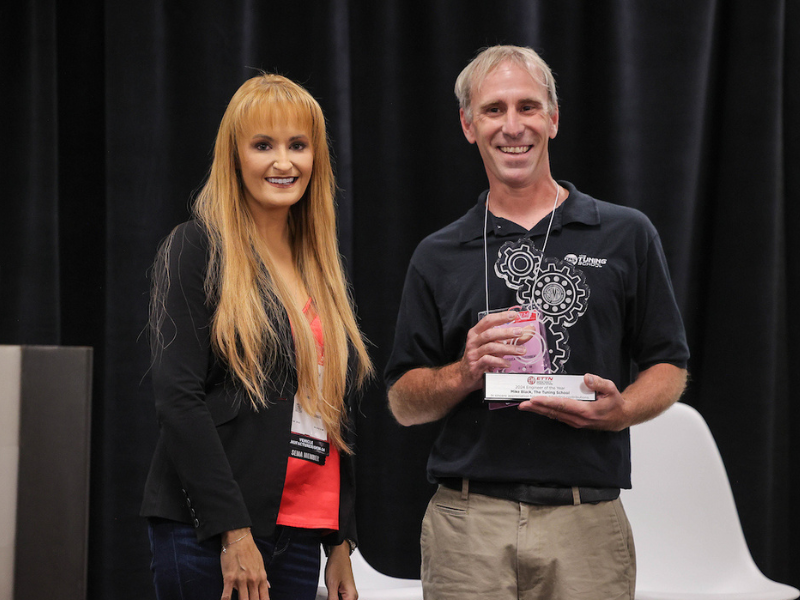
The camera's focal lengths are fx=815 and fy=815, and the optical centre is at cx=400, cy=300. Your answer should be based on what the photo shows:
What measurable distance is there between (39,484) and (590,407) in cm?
101

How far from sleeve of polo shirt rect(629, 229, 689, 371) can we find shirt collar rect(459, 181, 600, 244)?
0.14 m

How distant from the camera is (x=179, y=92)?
8.97 ft

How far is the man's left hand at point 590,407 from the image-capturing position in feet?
4.92

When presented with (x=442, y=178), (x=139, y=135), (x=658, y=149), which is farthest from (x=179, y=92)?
(x=658, y=149)

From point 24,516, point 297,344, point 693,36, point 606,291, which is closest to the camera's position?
point 24,516

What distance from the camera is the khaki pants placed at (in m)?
1.58

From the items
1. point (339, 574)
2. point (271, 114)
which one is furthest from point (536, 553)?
point (271, 114)

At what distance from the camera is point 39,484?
81 cm

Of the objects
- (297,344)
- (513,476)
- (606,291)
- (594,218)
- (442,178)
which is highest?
(442,178)

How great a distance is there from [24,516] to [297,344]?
77 centimetres

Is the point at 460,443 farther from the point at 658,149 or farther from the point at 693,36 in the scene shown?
the point at 693,36

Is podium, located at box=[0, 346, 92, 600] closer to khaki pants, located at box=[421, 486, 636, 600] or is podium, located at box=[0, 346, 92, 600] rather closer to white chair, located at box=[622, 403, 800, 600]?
khaki pants, located at box=[421, 486, 636, 600]

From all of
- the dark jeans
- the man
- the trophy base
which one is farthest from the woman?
the trophy base

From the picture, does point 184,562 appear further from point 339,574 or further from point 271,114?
point 271,114
